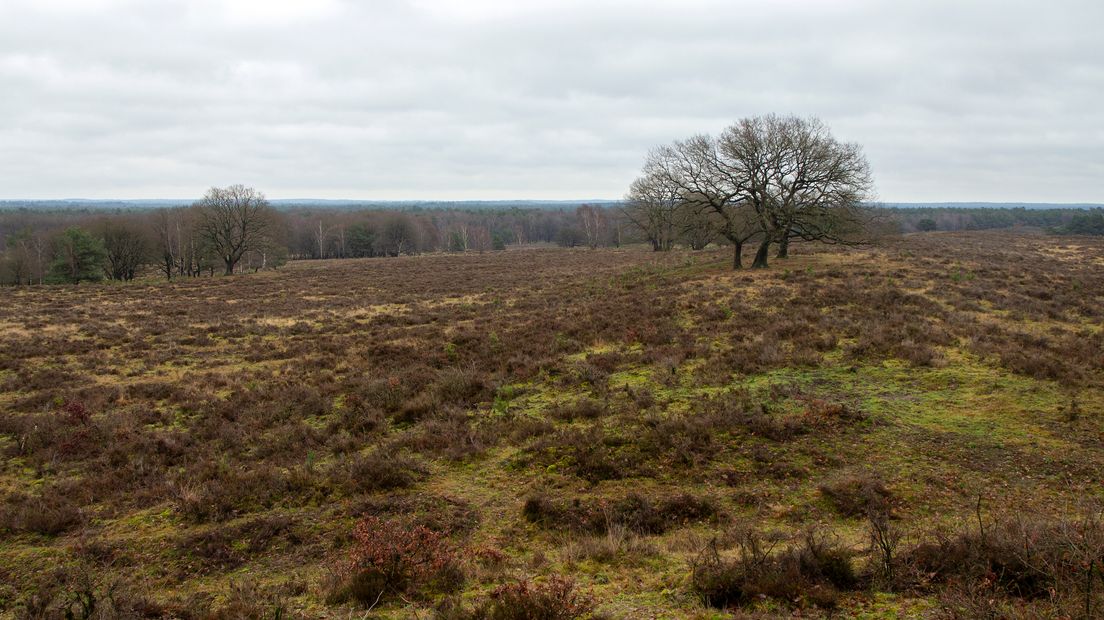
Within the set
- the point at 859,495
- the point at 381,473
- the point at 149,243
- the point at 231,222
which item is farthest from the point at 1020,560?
the point at 149,243

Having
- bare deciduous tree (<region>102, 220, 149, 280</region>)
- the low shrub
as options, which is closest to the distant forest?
bare deciduous tree (<region>102, 220, 149, 280</region>)

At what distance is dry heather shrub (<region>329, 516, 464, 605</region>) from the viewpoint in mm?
6020

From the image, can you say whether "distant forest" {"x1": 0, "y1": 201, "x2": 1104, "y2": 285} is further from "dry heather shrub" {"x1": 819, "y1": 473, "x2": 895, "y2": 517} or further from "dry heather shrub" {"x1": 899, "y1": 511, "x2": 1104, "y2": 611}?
"dry heather shrub" {"x1": 899, "y1": 511, "x2": 1104, "y2": 611}

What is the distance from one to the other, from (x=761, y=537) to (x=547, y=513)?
112 inches

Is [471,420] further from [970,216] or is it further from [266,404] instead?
[970,216]

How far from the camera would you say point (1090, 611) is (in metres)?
4.36

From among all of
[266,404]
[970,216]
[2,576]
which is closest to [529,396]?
[266,404]

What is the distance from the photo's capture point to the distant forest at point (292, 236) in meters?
60.9

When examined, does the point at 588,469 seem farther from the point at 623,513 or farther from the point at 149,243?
the point at 149,243

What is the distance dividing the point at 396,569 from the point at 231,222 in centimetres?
6765

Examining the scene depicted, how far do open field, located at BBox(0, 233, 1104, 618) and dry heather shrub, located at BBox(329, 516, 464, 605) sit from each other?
0.03m

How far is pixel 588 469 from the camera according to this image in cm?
920

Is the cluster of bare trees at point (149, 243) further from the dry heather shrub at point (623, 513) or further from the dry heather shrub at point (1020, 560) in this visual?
the dry heather shrub at point (1020, 560)

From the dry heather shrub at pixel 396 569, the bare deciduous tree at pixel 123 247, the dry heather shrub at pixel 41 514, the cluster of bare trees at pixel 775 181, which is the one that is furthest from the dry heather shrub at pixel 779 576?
the bare deciduous tree at pixel 123 247
